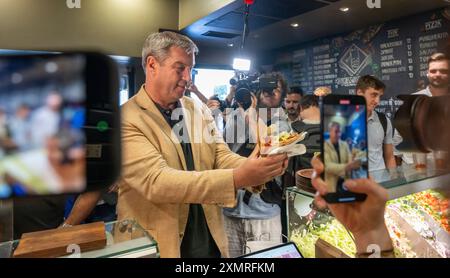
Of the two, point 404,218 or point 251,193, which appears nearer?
point 404,218

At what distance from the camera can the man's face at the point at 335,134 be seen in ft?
1.07

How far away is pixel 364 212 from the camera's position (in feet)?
1.31

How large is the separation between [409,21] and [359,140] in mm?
2999

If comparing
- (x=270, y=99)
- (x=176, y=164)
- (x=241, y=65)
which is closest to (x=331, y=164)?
(x=176, y=164)

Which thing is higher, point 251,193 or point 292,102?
point 292,102

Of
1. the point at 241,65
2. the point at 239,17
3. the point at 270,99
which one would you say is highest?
the point at 239,17

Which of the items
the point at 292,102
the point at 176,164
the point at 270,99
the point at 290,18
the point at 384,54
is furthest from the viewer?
the point at 384,54

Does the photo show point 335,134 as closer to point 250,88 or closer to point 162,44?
point 162,44

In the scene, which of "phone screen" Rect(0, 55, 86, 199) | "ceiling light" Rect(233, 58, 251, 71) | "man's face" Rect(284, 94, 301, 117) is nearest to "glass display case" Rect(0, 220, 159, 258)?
"phone screen" Rect(0, 55, 86, 199)

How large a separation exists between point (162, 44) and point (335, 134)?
557 millimetres

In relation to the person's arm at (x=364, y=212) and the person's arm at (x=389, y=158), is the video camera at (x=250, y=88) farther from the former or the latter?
the person's arm at (x=364, y=212)

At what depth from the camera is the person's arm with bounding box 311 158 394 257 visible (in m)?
0.35

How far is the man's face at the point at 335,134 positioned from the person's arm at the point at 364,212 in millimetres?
30
